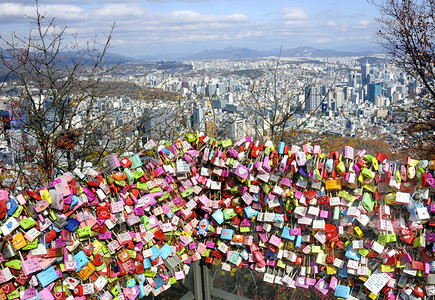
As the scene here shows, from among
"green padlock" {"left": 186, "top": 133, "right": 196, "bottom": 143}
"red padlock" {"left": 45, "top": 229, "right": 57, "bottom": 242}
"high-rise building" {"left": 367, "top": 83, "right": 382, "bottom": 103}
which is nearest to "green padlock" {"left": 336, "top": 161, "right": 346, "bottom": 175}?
"green padlock" {"left": 186, "top": 133, "right": 196, "bottom": 143}

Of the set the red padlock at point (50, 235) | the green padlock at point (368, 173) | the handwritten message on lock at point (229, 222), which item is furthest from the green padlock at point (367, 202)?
the red padlock at point (50, 235)

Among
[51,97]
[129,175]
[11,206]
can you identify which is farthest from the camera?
[51,97]

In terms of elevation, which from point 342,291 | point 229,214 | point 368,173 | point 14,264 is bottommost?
point 342,291

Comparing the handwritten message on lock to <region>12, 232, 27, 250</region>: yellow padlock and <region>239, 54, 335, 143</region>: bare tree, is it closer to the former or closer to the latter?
<region>12, 232, 27, 250</region>: yellow padlock

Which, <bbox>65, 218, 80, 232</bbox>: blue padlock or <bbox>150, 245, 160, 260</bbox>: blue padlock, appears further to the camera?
<bbox>150, 245, 160, 260</bbox>: blue padlock

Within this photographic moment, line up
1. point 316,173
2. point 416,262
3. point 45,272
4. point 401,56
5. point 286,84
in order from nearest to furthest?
point 45,272
point 416,262
point 316,173
point 286,84
point 401,56

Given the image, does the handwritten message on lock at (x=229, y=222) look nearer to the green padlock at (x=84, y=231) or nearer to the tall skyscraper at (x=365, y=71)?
the green padlock at (x=84, y=231)

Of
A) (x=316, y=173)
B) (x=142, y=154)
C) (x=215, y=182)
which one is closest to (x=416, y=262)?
(x=316, y=173)

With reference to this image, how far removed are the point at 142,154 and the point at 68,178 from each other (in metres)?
0.63

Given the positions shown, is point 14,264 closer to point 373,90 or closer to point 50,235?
point 50,235

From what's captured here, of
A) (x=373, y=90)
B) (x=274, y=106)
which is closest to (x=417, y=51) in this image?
(x=274, y=106)

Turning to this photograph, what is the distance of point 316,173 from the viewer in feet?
7.65

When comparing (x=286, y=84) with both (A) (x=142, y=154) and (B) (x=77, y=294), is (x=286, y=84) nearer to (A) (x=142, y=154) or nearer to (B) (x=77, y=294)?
(A) (x=142, y=154)

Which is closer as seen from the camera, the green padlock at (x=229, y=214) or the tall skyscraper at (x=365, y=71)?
the green padlock at (x=229, y=214)
